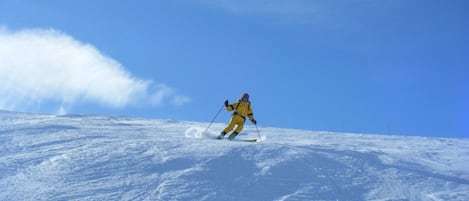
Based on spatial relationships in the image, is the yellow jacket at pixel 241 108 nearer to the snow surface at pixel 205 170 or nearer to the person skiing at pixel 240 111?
the person skiing at pixel 240 111

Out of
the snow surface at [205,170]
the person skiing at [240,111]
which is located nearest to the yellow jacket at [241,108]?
the person skiing at [240,111]

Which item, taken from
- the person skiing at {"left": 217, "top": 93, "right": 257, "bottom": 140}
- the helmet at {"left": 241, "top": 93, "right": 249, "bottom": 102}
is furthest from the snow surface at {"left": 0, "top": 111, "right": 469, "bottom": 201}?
the helmet at {"left": 241, "top": 93, "right": 249, "bottom": 102}

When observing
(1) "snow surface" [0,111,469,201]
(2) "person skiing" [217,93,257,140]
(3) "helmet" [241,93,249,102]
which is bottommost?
(1) "snow surface" [0,111,469,201]

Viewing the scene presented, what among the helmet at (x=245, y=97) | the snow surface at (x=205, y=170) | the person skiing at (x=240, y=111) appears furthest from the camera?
the helmet at (x=245, y=97)

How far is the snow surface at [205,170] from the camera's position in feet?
27.3

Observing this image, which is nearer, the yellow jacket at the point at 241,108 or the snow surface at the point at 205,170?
the snow surface at the point at 205,170

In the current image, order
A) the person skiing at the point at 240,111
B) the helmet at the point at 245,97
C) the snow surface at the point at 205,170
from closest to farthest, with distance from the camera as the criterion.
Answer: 1. the snow surface at the point at 205,170
2. the person skiing at the point at 240,111
3. the helmet at the point at 245,97

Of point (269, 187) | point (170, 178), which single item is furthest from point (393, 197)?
point (170, 178)

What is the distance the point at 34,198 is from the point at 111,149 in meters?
2.84

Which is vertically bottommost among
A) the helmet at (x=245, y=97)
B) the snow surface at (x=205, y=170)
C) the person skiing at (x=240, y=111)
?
the snow surface at (x=205, y=170)

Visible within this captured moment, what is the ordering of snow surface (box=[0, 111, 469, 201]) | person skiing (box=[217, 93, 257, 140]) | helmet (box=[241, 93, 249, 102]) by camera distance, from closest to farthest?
1. snow surface (box=[0, 111, 469, 201])
2. person skiing (box=[217, 93, 257, 140])
3. helmet (box=[241, 93, 249, 102])

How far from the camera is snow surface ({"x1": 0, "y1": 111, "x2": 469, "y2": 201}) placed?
8336 millimetres

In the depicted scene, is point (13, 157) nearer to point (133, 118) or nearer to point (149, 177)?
point (149, 177)

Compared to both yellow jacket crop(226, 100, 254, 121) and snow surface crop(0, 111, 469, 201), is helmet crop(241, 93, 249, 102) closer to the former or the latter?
yellow jacket crop(226, 100, 254, 121)
